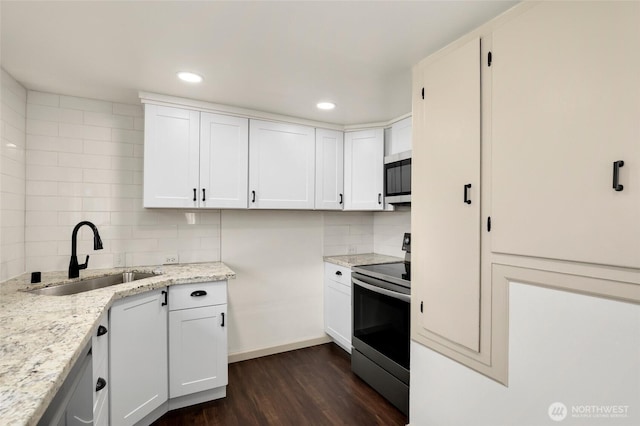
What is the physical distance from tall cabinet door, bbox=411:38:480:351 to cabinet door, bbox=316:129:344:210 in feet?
4.54

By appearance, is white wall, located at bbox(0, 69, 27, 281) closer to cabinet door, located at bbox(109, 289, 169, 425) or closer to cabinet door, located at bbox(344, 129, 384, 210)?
cabinet door, located at bbox(109, 289, 169, 425)

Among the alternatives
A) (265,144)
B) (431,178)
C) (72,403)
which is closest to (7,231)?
(72,403)

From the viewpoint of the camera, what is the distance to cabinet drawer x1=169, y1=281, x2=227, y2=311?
2191mm

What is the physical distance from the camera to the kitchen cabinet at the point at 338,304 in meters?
2.95

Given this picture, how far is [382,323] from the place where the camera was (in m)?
2.34

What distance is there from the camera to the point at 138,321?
6.29 feet

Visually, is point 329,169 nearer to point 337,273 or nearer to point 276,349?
point 337,273

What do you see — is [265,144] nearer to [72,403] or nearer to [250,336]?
[250,336]

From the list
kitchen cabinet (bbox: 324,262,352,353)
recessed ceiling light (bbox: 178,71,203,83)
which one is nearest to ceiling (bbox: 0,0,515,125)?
recessed ceiling light (bbox: 178,71,203,83)

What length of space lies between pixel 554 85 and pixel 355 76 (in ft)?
3.93

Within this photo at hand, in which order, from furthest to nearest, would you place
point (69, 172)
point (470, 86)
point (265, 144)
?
1. point (265, 144)
2. point (69, 172)
3. point (470, 86)

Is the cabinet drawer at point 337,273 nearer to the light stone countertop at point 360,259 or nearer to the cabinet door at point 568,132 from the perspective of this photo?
the light stone countertop at point 360,259

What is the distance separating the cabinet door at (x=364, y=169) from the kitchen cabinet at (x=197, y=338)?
1.57 metres

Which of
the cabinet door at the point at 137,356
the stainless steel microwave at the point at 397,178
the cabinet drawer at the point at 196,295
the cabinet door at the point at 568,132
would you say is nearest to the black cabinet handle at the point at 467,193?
the cabinet door at the point at 568,132
